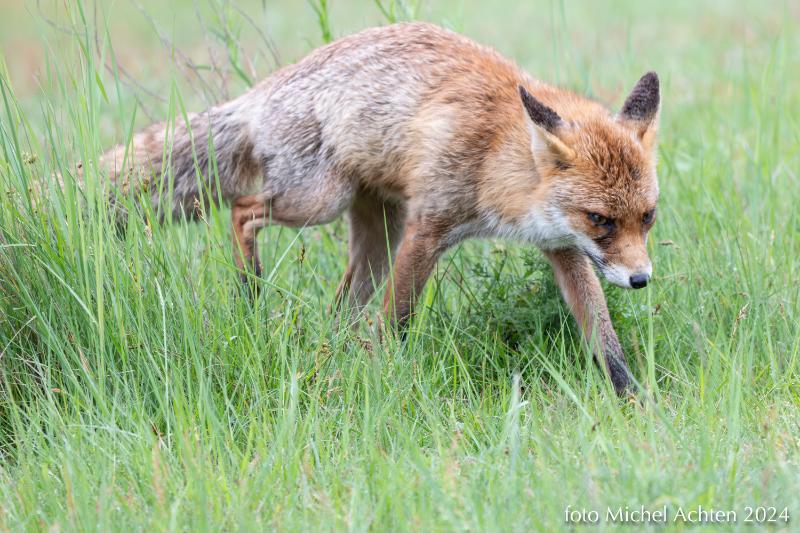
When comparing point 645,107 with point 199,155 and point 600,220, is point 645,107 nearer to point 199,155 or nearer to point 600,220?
point 600,220

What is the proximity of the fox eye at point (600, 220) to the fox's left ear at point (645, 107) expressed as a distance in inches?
26.0

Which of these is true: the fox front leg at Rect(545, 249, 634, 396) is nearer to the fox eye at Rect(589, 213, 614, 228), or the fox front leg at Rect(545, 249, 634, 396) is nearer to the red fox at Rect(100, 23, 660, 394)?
the red fox at Rect(100, 23, 660, 394)

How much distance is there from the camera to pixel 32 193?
15.8ft

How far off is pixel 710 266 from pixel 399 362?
2.24m

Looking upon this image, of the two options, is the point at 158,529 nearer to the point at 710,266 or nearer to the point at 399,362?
the point at 399,362

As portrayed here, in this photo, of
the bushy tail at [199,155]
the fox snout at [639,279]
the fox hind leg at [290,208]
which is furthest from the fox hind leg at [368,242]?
the fox snout at [639,279]

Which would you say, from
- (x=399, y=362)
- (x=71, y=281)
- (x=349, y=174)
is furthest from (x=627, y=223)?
(x=71, y=281)

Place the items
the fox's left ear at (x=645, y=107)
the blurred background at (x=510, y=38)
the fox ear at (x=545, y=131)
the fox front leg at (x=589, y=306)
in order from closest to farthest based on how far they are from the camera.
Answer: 1. the fox ear at (x=545, y=131)
2. the fox front leg at (x=589, y=306)
3. the fox's left ear at (x=645, y=107)
4. the blurred background at (x=510, y=38)

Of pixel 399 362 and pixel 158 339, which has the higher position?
pixel 158 339

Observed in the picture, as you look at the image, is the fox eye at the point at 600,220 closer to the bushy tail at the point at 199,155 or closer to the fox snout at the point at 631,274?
the fox snout at the point at 631,274

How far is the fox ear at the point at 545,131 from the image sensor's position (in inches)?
195

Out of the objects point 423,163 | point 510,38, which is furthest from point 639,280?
point 510,38

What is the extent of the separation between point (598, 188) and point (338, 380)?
5.64ft

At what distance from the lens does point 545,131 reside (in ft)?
16.4
